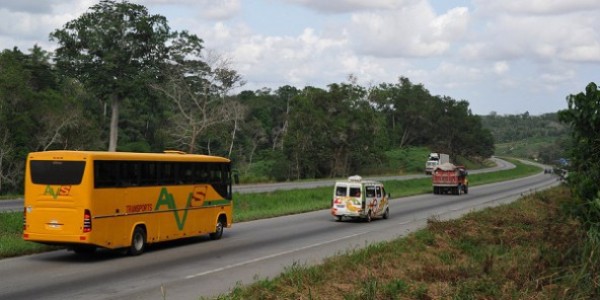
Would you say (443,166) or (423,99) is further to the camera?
(423,99)

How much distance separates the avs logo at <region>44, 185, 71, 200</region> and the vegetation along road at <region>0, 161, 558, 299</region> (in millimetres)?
1716

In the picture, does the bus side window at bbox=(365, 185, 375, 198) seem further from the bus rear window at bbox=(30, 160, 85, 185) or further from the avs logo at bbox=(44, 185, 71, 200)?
the avs logo at bbox=(44, 185, 71, 200)

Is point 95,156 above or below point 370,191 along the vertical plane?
above

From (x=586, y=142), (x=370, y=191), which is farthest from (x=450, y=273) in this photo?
(x=370, y=191)

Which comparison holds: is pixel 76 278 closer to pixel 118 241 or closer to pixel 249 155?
pixel 118 241

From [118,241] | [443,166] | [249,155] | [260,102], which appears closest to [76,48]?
A: [443,166]

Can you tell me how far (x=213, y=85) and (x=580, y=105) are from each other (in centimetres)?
4628

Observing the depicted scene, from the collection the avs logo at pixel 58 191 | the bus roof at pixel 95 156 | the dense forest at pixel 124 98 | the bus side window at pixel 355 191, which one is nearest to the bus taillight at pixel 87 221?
the avs logo at pixel 58 191

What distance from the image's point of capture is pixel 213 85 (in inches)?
2234

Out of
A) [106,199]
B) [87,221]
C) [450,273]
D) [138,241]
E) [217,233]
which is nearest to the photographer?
[450,273]

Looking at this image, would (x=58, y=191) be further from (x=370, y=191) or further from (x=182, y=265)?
(x=370, y=191)

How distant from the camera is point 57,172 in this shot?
1670 cm

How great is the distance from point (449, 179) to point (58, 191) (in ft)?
147

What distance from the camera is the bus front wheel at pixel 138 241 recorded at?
712 inches
